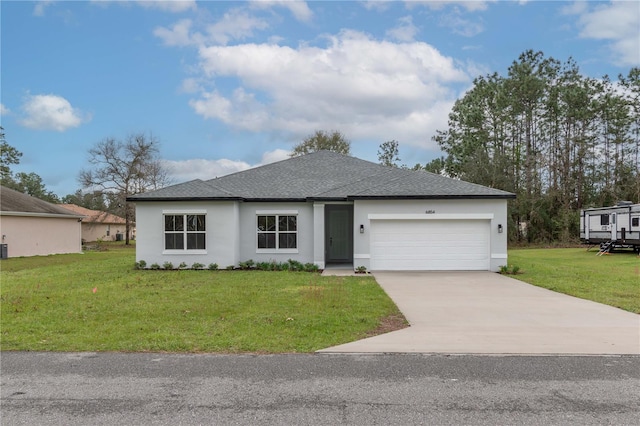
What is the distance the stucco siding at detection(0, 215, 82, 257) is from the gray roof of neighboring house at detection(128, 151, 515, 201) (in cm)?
1352

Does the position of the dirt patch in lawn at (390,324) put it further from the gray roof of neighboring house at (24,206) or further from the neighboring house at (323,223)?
the gray roof of neighboring house at (24,206)

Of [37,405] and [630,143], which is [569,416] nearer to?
[37,405]

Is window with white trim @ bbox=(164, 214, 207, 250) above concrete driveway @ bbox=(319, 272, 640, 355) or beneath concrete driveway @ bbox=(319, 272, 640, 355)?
above

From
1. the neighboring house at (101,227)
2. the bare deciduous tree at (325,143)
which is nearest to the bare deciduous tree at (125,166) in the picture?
the neighboring house at (101,227)

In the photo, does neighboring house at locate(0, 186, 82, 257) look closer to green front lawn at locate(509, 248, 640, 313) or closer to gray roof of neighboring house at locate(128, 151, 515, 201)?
gray roof of neighboring house at locate(128, 151, 515, 201)

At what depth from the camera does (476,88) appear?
38.6 meters

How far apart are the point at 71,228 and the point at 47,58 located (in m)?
16.0

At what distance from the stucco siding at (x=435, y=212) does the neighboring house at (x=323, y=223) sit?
0.04 metres

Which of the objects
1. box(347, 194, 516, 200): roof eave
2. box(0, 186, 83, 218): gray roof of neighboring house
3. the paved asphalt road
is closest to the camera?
the paved asphalt road

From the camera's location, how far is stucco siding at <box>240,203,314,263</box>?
56.0ft

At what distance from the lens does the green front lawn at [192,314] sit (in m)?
6.23

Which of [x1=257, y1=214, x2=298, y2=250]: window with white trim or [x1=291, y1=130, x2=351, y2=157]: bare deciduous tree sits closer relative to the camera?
[x1=257, y1=214, x2=298, y2=250]: window with white trim

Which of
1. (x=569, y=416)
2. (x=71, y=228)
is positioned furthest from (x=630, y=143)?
(x=71, y=228)

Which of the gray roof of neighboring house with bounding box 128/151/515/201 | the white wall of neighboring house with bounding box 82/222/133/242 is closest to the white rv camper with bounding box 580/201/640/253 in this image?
the gray roof of neighboring house with bounding box 128/151/515/201
